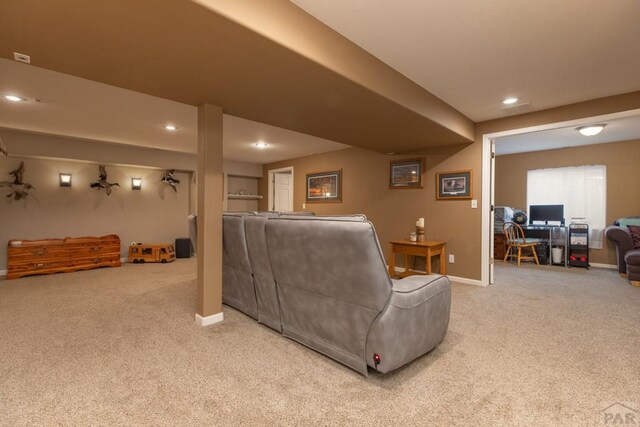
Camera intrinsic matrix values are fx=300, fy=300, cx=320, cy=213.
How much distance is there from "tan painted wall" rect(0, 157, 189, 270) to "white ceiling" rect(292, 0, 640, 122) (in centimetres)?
564

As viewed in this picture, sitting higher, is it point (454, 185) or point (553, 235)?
point (454, 185)

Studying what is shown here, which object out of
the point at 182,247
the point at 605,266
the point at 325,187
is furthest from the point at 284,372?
the point at 605,266

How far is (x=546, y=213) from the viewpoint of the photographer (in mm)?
6180

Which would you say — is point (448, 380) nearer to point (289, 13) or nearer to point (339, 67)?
point (339, 67)

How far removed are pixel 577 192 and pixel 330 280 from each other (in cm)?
655

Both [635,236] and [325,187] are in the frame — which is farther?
[325,187]

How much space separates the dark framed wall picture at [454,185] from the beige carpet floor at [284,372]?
5.54 ft

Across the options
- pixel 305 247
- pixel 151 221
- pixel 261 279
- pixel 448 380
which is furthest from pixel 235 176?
pixel 448 380

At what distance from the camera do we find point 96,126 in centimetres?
439

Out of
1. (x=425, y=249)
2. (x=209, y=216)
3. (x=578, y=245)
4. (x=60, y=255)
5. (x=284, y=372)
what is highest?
(x=209, y=216)

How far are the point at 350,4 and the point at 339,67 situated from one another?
1.28ft

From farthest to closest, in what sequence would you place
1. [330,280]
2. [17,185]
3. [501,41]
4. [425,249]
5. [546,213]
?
1. [546,213]
2. [17,185]
3. [425,249]
4. [501,41]
5. [330,280]

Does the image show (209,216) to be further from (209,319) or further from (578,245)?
(578,245)

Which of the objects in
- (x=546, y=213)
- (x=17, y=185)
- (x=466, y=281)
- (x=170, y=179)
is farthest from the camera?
(x=170, y=179)
